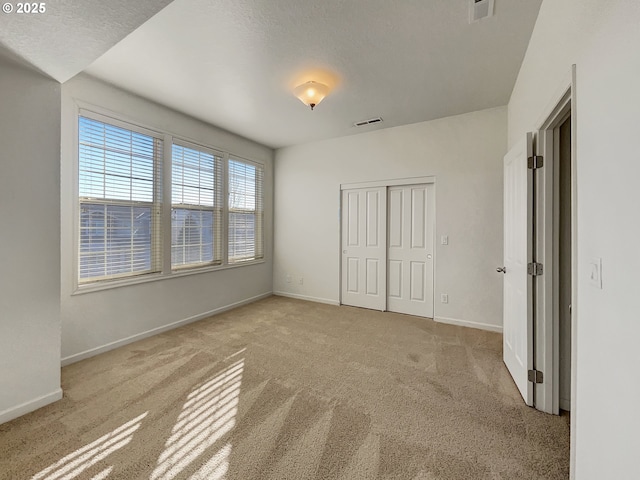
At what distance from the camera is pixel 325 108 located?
3396 millimetres

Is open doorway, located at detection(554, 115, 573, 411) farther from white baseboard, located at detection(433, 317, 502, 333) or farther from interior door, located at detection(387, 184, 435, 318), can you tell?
interior door, located at detection(387, 184, 435, 318)

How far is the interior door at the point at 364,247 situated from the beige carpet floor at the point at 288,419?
1370 mm

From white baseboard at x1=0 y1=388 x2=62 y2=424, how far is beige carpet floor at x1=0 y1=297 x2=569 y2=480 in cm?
5

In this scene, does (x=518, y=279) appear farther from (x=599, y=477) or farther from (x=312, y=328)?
(x=312, y=328)

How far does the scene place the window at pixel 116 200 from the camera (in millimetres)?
2678

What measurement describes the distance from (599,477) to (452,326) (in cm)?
264

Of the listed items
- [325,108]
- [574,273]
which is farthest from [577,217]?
[325,108]

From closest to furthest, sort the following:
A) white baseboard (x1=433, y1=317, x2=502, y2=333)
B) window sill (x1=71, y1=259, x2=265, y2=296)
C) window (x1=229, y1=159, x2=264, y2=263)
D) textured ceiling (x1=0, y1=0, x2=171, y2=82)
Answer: textured ceiling (x1=0, y1=0, x2=171, y2=82) < window sill (x1=71, y1=259, x2=265, y2=296) < white baseboard (x1=433, y1=317, x2=502, y2=333) < window (x1=229, y1=159, x2=264, y2=263)

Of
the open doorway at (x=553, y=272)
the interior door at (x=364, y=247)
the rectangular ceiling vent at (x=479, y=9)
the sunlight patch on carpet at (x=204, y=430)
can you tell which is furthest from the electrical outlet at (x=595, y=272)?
the interior door at (x=364, y=247)

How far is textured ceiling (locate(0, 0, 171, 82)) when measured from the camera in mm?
1332

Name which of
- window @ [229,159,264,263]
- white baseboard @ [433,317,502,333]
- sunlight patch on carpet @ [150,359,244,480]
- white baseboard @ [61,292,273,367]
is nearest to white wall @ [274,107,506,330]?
white baseboard @ [433,317,502,333]

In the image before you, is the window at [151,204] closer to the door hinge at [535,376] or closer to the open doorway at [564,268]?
the door hinge at [535,376]

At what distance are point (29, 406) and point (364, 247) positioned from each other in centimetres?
381

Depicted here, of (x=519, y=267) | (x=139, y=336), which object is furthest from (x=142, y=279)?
(x=519, y=267)
